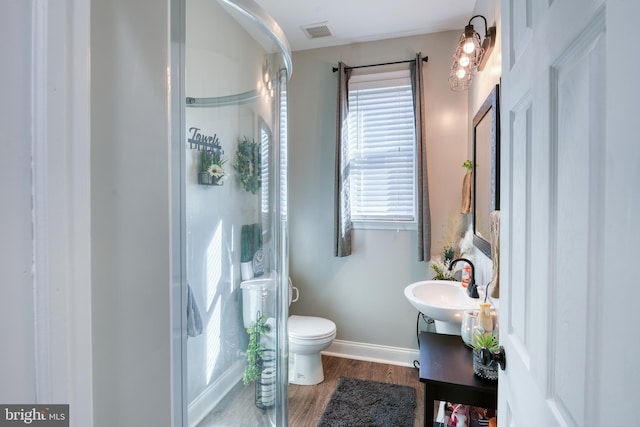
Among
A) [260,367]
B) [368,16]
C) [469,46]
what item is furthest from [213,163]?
[368,16]

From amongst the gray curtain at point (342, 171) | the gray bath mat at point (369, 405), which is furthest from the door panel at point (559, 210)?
the gray curtain at point (342, 171)

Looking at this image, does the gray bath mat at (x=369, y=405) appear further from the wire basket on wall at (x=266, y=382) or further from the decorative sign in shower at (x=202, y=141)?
the decorative sign in shower at (x=202, y=141)

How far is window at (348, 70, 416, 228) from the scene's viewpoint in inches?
104

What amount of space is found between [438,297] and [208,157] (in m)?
1.77

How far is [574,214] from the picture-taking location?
21.6 inches

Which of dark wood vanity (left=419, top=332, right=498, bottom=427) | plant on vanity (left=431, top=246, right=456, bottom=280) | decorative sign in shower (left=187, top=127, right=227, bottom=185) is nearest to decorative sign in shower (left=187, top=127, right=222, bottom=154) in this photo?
decorative sign in shower (left=187, top=127, right=227, bottom=185)

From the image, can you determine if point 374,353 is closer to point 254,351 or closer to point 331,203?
point 331,203

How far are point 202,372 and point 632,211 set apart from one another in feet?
3.81

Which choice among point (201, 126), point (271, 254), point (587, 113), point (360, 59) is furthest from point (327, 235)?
point (587, 113)

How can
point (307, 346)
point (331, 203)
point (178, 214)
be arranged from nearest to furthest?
point (178, 214) → point (307, 346) → point (331, 203)

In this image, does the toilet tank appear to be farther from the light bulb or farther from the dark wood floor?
the light bulb

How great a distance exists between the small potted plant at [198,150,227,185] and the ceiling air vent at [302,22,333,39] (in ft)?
6.09

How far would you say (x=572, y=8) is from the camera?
1.82ft

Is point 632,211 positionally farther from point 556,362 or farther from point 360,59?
point 360,59
